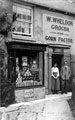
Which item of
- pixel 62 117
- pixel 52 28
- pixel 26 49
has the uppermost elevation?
pixel 52 28

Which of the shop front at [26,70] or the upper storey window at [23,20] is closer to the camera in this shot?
the shop front at [26,70]

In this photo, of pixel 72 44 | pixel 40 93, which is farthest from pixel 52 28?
pixel 40 93

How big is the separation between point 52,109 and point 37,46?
3.39 meters

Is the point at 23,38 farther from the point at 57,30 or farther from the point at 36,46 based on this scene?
the point at 57,30

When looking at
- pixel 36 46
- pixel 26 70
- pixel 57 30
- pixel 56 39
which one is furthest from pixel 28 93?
pixel 57 30

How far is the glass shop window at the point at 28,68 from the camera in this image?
1209cm

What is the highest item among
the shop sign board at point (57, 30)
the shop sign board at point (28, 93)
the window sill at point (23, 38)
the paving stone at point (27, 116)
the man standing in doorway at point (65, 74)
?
the shop sign board at point (57, 30)

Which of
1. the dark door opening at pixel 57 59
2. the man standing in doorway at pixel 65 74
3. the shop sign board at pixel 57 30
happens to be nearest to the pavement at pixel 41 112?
the man standing in doorway at pixel 65 74

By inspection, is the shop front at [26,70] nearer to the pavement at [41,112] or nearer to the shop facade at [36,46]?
the shop facade at [36,46]

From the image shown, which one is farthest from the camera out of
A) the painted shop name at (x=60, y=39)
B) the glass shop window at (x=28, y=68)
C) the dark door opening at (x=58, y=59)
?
the dark door opening at (x=58, y=59)

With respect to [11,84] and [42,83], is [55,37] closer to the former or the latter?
[42,83]

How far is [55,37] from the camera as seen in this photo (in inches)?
573

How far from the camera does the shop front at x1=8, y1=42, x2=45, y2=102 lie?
1162 centimetres

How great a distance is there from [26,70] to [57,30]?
3620 millimetres
